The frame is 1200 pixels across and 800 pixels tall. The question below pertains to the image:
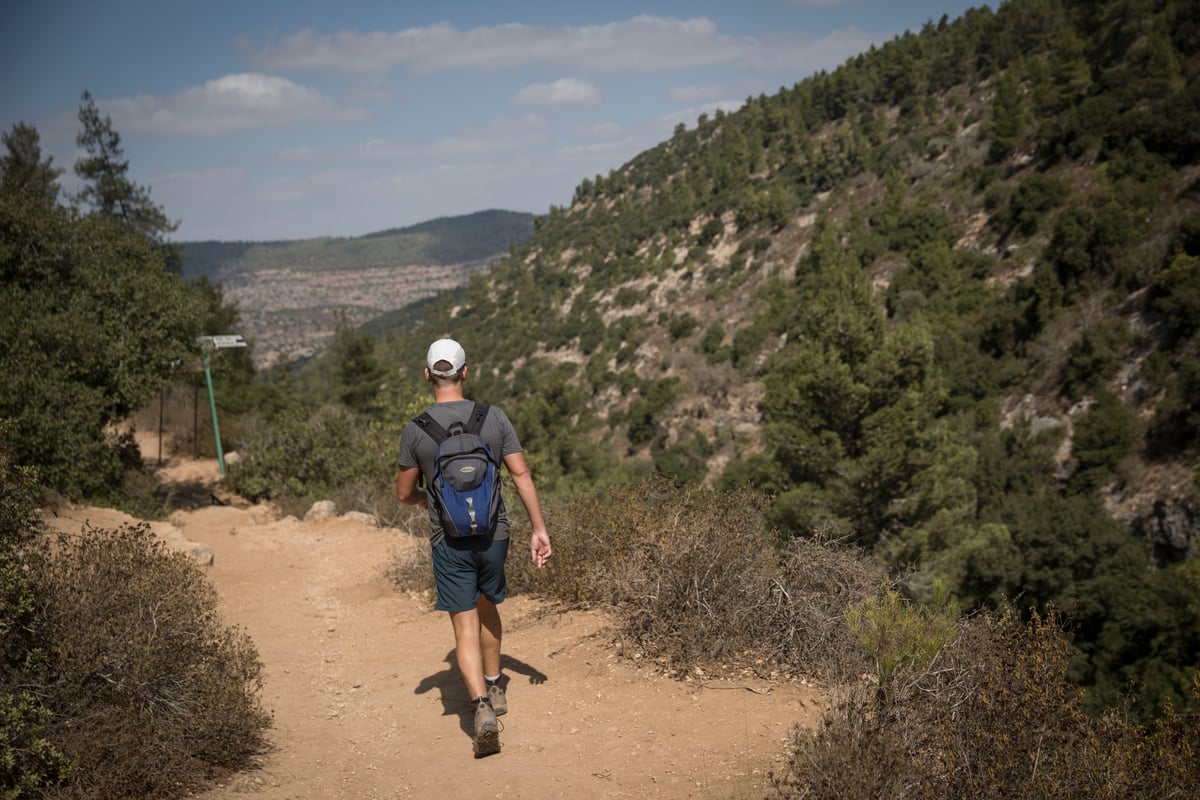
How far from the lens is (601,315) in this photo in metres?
60.9

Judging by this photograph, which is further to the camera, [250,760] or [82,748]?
[250,760]

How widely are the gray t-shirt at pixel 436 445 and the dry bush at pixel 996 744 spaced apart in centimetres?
174

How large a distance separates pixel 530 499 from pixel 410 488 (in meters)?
0.57

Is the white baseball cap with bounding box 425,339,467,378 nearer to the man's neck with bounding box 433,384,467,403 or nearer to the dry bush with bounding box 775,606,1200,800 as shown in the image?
the man's neck with bounding box 433,384,467,403

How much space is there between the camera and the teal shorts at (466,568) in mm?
3523

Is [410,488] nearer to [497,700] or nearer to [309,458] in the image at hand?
[497,700]

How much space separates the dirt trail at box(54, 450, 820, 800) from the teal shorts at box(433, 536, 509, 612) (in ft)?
2.43

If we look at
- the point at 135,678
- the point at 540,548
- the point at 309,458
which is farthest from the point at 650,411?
the point at 135,678

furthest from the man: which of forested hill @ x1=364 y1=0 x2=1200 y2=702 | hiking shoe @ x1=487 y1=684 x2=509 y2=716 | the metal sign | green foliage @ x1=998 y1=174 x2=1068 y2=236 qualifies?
green foliage @ x1=998 y1=174 x2=1068 y2=236

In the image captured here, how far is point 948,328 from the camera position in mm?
29125

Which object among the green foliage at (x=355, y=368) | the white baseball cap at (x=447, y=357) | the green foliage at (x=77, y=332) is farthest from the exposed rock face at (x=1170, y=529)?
the green foliage at (x=355, y=368)

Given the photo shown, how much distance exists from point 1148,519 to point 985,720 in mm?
17657

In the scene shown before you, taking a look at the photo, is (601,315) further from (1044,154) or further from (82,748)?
(82,748)

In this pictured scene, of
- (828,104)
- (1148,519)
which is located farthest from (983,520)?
(828,104)
